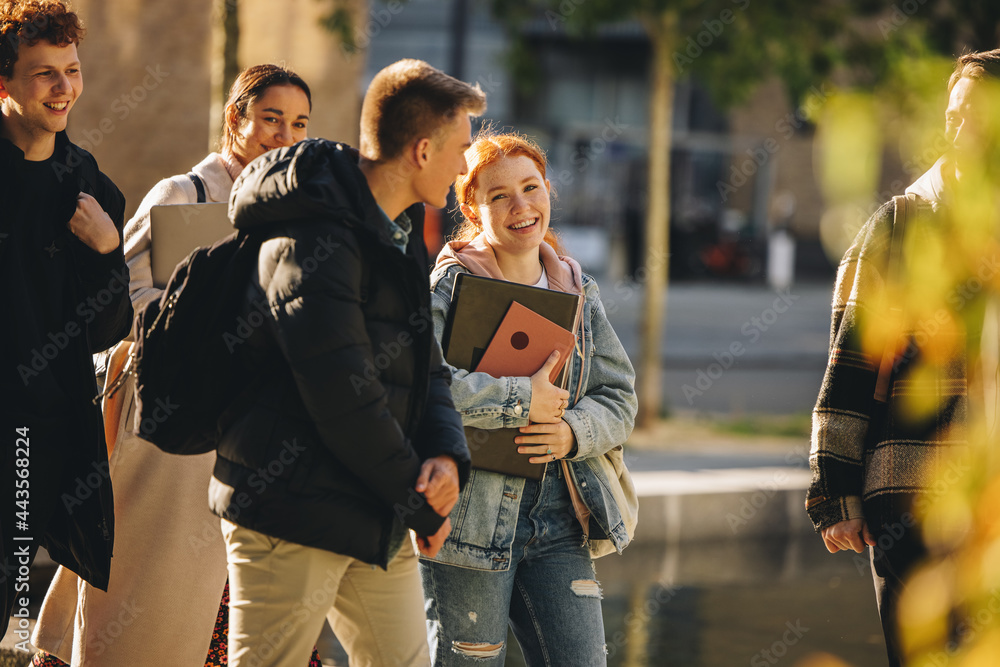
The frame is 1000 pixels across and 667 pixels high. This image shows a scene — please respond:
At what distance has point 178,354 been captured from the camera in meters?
2.26

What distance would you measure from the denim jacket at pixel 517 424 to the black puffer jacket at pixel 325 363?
0.60 meters

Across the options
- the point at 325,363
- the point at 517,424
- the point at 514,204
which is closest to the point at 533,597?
the point at 517,424

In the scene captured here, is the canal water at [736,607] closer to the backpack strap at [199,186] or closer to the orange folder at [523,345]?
the orange folder at [523,345]

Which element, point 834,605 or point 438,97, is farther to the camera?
point 834,605

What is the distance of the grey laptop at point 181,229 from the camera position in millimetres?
3176

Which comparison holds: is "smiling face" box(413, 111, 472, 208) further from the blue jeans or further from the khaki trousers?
the blue jeans

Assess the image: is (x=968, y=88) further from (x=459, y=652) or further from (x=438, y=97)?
(x=459, y=652)

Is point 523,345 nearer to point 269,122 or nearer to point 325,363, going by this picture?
point 325,363

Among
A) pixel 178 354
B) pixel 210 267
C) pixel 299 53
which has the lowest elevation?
pixel 178 354

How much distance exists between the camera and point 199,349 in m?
2.26

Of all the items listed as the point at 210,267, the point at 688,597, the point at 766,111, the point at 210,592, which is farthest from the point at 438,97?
the point at 766,111

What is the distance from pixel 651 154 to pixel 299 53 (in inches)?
146

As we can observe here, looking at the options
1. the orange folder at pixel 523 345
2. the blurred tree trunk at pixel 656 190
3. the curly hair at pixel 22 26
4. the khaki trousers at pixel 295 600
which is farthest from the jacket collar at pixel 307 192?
the blurred tree trunk at pixel 656 190

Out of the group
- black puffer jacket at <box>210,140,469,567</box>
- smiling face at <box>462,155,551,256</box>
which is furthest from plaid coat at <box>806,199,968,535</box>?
black puffer jacket at <box>210,140,469,567</box>
